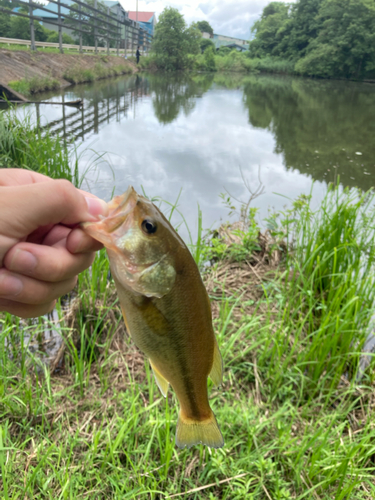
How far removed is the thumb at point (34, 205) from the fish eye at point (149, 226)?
22 cm

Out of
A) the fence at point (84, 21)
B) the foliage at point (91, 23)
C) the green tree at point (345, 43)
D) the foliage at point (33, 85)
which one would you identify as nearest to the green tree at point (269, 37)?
the green tree at point (345, 43)

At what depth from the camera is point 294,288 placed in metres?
3.12

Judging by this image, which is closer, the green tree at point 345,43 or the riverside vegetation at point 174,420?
the riverside vegetation at point 174,420

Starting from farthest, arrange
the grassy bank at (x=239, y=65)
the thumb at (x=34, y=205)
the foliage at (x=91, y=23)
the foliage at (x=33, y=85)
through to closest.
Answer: the grassy bank at (x=239, y=65), the foliage at (x=91, y=23), the foliage at (x=33, y=85), the thumb at (x=34, y=205)

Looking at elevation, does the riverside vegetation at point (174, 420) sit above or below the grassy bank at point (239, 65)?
below

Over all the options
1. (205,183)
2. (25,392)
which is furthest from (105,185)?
(25,392)

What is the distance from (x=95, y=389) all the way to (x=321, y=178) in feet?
23.5

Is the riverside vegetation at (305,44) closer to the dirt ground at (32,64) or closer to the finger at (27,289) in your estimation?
the dirt ground at (32,64)

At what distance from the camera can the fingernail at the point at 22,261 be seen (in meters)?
1.00

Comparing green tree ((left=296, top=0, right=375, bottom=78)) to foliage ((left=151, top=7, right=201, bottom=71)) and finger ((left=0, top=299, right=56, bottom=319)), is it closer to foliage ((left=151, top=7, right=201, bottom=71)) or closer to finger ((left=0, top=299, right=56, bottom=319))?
foliage ((left=151, top=7, right=201, bottom=71))

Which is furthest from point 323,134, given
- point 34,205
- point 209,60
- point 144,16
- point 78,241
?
point 144,16

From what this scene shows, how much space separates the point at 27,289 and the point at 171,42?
49.2 m

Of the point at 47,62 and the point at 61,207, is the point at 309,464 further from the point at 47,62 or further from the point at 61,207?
the point at 47,62

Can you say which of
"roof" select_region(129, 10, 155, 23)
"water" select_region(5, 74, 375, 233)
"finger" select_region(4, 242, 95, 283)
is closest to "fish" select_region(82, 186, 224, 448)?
"finger" select_region(4, 242, 95, 283)
